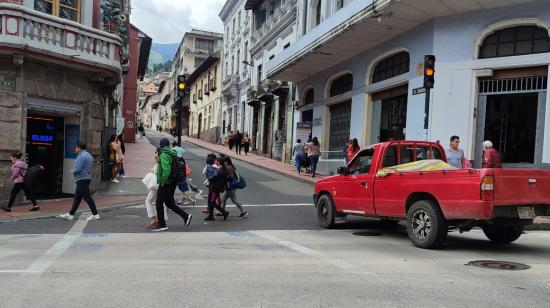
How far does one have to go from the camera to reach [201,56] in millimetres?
71500

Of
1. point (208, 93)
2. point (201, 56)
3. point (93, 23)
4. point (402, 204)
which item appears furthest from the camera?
point (201, 56)

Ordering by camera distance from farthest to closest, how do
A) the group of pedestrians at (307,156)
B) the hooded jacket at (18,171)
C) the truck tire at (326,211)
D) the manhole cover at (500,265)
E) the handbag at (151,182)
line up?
the group of pedestrians at (307,156) → the hooded jacket at (18,171) → the truck tire at (326,211) → the handbag at (151,182) → the manhole cover at (500,265)

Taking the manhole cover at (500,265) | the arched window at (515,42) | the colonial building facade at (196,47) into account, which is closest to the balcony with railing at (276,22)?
the arched window at (515,42)

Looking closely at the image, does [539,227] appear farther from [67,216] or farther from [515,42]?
[67,216]

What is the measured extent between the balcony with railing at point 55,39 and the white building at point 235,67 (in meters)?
23.9

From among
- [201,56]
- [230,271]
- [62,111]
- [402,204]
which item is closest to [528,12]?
[402,204]

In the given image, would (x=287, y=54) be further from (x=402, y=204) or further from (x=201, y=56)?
(x=201, y=56)

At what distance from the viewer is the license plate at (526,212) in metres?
7.56

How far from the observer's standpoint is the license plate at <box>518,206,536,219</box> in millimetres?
7559

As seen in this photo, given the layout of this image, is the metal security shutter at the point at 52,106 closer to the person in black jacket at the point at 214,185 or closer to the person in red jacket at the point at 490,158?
the person in black jacket at the point at 214,185

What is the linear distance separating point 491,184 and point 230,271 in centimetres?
380

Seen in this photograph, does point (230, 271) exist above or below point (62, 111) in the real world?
below

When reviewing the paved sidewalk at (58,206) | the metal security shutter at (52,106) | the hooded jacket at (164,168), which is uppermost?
the metal security shutter at (52,106)

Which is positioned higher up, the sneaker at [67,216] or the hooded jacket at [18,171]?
the hooded jacket at [18,171]
